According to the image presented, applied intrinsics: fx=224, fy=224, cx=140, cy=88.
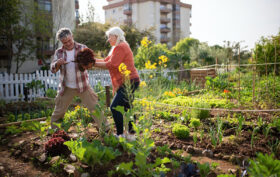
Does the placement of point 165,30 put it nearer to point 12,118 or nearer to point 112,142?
point 12,118

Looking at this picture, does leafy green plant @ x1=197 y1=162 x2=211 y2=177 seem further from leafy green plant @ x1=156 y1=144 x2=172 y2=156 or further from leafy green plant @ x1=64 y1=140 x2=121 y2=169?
leafy green plant @ x1=64 y1=140 x2=121 y2=169

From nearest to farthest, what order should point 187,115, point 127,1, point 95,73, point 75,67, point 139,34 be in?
point 75,67 → point 187,115 → point 95,73 → point 139,34 → point 127,1

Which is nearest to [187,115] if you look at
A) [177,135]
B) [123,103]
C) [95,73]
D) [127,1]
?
[177,135]

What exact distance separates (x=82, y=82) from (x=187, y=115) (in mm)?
1843

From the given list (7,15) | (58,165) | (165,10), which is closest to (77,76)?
(58,165)

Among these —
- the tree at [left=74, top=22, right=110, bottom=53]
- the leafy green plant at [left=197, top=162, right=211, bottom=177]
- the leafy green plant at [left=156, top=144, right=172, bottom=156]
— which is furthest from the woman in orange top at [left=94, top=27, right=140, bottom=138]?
the tree at [left=74, top=22, right=110, bottom=53]

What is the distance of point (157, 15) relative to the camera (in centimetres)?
4094

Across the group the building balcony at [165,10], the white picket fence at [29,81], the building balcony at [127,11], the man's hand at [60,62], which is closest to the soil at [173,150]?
the man's hand at [60,62]

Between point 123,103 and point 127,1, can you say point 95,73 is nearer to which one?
point 123,103

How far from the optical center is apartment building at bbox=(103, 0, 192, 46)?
132 ft

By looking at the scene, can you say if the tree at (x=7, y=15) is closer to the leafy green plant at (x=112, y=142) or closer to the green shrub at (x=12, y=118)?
the green shrub at (x=12, y=118)

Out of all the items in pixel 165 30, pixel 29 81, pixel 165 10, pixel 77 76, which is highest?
pixel 165 10

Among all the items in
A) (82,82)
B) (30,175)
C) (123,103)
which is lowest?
(30,175)

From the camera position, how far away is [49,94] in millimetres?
7062
